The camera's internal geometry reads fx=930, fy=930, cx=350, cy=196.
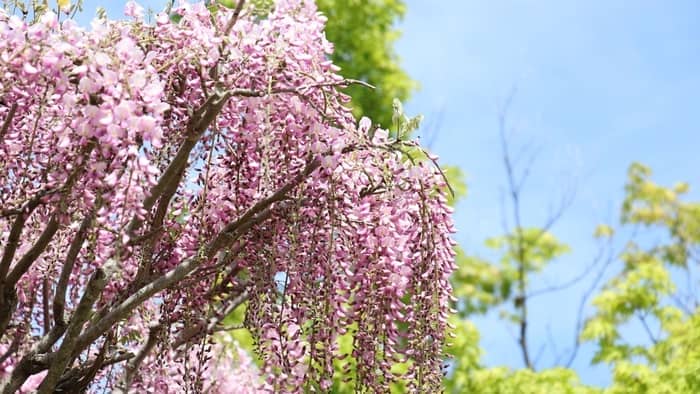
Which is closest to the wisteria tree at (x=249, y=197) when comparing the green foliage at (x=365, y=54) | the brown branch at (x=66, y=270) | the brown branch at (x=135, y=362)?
the brown branch at (x=66, y=270)

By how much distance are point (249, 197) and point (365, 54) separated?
7.79m

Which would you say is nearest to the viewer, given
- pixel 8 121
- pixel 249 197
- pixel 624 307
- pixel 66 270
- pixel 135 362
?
pixel 8 121

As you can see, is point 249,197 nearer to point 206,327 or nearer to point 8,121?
point 206,327

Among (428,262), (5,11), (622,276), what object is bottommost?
(428,262)

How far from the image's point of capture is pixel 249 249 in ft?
11.6

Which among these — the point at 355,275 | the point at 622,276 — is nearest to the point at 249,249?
the point at 355,275

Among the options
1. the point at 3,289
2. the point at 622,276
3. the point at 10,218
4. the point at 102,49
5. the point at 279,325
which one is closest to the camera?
the point at 102,49

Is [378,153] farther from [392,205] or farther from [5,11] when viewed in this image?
[5,11]

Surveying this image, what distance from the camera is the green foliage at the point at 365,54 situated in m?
10.9

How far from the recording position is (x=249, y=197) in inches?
139

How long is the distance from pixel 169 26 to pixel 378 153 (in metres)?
0.89

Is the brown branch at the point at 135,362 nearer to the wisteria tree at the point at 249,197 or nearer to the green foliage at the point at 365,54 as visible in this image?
the wisteria tree at the point at 249,197

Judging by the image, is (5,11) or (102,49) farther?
(5,11)

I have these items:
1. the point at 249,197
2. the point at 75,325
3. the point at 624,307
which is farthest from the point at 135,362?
the point at 624,307
